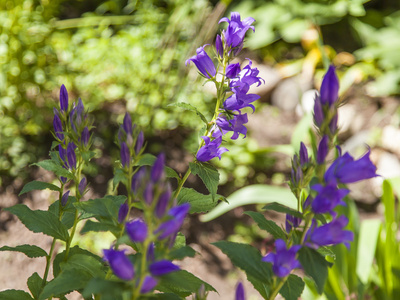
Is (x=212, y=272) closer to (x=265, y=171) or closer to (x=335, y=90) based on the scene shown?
(x=265, y=171)

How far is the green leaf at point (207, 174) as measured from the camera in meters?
0.83

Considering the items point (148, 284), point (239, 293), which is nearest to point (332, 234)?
point (239, 293)

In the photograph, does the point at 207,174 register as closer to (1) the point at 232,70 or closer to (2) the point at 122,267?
(1) the point at 232,70

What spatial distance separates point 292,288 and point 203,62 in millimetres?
452

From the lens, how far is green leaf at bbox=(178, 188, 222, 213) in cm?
85

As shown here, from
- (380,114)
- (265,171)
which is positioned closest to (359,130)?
(380,114)

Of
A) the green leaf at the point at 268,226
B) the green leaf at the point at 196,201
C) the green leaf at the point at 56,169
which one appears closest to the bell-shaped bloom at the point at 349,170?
the green leaf at the point at 268,226

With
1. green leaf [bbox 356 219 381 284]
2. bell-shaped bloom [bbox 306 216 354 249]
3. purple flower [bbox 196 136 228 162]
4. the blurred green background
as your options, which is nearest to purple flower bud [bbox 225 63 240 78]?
purple flower [bbox 196 136 228 162]

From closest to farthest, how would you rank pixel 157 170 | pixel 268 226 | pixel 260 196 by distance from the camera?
1. pixel 157 170
2. pixel 268 226
3. pixel 260 196

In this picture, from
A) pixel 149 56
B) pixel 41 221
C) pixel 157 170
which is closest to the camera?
pixel 157 170

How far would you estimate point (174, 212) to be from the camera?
528 mm

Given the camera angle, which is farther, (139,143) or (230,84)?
(230,84)

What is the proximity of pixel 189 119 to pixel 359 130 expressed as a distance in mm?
1414

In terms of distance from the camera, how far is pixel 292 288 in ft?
2.48
